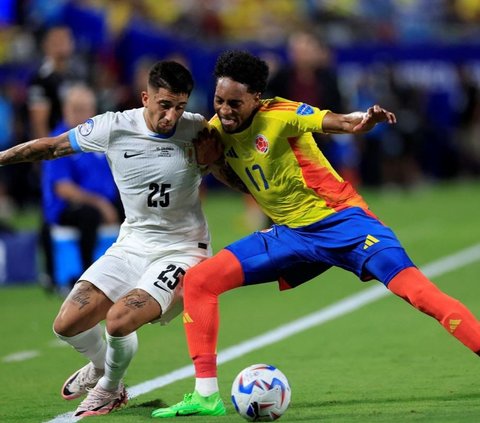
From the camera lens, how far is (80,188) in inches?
473

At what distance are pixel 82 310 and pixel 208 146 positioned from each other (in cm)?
114

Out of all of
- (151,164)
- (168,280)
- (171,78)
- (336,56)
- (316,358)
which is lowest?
(336,56)

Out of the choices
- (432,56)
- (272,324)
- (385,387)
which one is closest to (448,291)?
(272,324)

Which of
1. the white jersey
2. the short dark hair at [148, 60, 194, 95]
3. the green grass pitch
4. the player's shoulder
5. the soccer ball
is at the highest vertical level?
the short dark hair at [148, 60, 194, 95]

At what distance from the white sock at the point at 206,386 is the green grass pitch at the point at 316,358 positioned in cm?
A: 15

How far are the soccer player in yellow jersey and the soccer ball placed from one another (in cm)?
28

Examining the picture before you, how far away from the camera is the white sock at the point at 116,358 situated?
7004 mm

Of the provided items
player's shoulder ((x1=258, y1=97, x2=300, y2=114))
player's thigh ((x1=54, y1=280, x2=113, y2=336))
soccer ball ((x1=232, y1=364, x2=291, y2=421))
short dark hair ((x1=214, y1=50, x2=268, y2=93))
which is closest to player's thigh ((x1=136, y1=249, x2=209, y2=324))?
player's thigh ((x1=54, y1=280, x2=113, y2=336))

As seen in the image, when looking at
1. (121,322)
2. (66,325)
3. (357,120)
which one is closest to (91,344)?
(66,325)

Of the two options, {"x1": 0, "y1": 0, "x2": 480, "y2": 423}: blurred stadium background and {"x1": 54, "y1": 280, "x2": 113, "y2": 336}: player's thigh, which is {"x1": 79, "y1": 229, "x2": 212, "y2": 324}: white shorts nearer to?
{"x1": 54, "y1": 280, "x2": 113, "y2": 336}: player's thigh

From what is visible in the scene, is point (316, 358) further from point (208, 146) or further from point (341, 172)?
point (341, 172)

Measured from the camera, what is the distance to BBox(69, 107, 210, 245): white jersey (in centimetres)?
725

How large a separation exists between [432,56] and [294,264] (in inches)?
681

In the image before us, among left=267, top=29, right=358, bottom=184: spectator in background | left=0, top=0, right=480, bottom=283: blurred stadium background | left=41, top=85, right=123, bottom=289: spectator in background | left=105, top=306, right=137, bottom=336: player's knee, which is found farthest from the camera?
left=0, top=0, right=480, bottom=283: blurred stadium background
